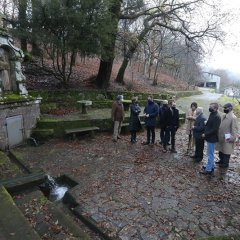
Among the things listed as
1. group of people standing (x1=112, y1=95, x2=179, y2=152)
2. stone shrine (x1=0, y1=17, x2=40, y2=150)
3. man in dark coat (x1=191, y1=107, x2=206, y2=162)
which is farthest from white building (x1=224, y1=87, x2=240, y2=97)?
stone shrine (x1=0, y1=17, x2=40, y2=150)

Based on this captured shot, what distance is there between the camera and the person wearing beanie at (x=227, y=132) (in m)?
6.90

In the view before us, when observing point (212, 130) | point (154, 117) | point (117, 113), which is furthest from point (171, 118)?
point (117, 113)

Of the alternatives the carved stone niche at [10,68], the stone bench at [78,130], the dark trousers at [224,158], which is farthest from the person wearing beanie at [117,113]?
the dark trousers at [224,158]

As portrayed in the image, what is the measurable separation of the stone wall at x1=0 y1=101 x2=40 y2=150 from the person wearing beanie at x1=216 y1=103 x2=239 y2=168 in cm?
668

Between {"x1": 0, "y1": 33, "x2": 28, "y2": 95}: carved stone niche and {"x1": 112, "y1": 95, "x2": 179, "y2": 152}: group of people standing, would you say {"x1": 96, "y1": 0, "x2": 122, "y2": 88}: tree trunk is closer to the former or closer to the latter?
{"x1": 112, "y1": 95, "x2": 179, "y2": 152}: group of people standing

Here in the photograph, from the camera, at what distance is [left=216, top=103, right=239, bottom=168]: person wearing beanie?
6.90 metres

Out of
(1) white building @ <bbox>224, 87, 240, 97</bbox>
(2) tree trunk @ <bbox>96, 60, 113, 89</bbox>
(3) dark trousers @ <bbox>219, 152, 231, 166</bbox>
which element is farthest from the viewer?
(1) white building @ <bbox>224, 87, 240, 97</bbox>

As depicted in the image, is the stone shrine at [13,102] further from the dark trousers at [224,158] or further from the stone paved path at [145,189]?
the dark trousers at [224,158]

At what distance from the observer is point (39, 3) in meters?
10.5

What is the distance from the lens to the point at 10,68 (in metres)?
9.12

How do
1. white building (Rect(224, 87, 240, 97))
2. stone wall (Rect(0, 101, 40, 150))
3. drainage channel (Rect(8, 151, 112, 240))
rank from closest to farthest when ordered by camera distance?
drainage channel (Rect(8, 151, 112, 240))
stone wall (Rect(0, 101, 40, 150))
white building (Rect(224, 87, 240, 97))

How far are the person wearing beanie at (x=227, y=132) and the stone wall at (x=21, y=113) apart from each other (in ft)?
21.9

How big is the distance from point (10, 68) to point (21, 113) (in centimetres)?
178

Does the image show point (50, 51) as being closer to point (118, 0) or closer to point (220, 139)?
point (118, 0)
